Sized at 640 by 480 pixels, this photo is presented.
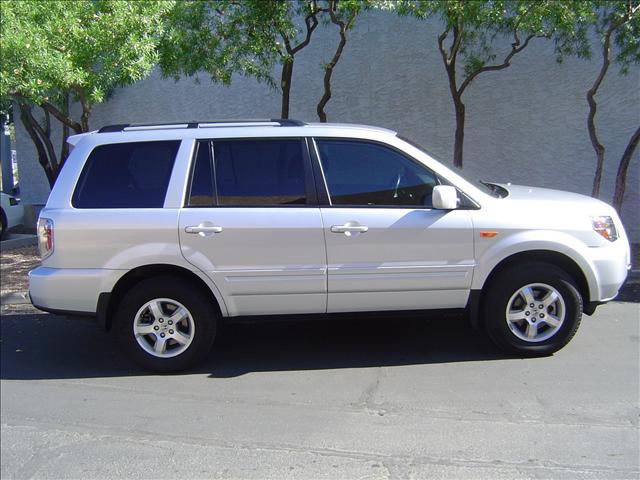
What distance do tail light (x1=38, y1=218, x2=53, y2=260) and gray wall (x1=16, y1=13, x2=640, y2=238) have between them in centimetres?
743

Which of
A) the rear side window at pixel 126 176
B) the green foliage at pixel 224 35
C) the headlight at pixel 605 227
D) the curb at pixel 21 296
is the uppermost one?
the green foliage at pixel 224 35

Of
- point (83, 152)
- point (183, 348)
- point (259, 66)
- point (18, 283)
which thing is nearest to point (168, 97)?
point (259, 66)

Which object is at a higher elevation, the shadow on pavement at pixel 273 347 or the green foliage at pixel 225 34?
the green foliage at pixel 225 34

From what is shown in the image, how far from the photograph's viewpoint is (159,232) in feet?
15.9

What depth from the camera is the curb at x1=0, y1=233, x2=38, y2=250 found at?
34.9ft

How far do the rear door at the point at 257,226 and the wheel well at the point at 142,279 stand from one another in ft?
0.57

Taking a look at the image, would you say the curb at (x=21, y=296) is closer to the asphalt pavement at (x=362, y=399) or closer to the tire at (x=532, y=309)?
the asphalt pavement at (x=362, y=399)

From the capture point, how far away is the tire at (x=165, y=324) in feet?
16.3

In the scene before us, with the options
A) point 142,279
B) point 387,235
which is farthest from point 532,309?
point 142,279

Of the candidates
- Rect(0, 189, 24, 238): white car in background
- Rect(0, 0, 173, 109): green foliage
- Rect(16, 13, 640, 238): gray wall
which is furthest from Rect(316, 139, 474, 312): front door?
Rect(0, 189, 24, 238): white car in background

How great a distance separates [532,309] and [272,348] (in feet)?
7.61

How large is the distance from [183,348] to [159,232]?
98 cm

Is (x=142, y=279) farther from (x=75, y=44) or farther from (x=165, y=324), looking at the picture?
(x=75, y=44)

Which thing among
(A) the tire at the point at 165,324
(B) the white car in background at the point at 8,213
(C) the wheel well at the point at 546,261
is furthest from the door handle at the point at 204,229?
(B) the white car in background at the point at 8,213
